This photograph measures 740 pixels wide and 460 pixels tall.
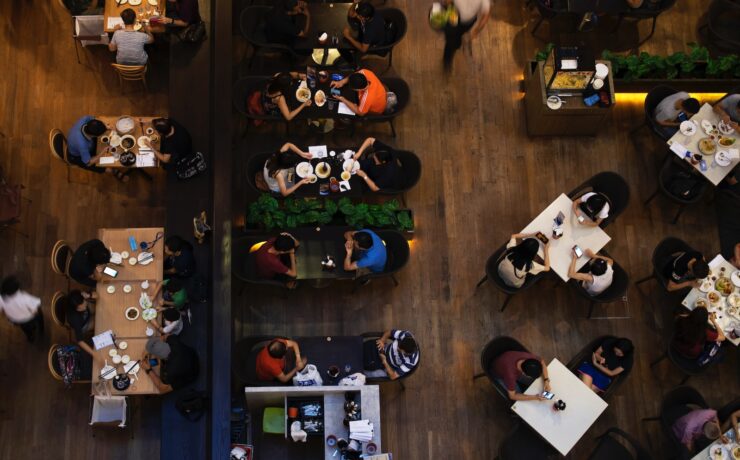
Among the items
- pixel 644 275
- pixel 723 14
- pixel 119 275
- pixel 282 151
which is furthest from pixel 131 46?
pixel 723 14

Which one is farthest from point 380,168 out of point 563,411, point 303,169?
point 563,411

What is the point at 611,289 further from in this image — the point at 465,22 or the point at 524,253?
the point at 465,22

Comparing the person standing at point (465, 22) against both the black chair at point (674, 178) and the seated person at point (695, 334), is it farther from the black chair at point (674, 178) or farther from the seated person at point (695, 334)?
the seated person at point (695, 334)

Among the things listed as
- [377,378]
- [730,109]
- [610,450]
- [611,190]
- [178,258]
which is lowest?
[610,450]

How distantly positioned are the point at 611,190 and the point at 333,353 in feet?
11.6

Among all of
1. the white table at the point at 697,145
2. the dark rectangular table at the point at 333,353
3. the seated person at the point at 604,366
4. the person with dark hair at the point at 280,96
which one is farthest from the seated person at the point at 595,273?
the person with dark hair at the point at 280,96

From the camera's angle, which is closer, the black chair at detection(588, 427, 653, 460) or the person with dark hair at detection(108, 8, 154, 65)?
the black chair at detection(588, 427, 653, 460)

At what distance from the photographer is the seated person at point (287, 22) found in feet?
24.6

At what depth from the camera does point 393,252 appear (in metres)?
7.12

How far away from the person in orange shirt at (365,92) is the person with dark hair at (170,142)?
1.79 m

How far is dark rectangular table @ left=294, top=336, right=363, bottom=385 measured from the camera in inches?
260

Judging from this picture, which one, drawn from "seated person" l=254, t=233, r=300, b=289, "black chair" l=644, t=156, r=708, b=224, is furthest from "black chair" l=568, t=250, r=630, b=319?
"seated person" l=254, t=233, r=300, b=289

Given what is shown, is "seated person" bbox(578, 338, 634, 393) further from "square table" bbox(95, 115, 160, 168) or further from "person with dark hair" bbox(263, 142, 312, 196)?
"square table" bbox(95, 115, 160, 168)

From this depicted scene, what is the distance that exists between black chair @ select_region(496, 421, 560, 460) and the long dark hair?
62.6 inches
